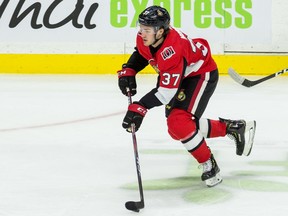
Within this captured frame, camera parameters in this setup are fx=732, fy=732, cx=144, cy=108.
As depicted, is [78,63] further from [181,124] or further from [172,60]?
[172,60]

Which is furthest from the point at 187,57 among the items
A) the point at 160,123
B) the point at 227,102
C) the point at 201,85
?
the point at 227,102

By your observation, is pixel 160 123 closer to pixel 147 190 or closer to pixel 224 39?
pixel 147 190

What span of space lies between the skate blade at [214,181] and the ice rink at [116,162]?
3 cm

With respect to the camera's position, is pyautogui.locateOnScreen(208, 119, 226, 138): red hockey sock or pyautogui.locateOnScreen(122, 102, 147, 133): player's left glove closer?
pyautogui.locateOnScreen(122, 102, 147, 133): player's left glove

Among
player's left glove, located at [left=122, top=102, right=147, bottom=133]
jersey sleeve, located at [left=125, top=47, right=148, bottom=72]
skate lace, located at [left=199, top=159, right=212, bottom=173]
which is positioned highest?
jersey sleeve, located at [left=125, top=47, right=148, bottom=72]

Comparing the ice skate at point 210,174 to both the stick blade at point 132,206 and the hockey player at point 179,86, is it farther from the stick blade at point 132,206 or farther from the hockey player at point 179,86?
the stick blade at point 132,206

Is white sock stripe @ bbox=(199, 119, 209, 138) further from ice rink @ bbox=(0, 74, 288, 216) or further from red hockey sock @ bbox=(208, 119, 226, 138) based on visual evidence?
ice rink @ bbox=(0, 74, 288, 216)

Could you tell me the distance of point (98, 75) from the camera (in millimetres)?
7449

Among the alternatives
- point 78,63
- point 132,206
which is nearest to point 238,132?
point 132,206

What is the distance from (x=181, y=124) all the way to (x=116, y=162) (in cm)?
Answer: 62

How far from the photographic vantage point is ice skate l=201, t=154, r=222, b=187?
304 centimetres

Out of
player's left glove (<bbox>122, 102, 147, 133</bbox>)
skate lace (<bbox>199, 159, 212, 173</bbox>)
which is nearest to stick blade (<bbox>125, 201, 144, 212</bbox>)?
player's left glove (<bbox>122, 102, 147, 133</bbox>)

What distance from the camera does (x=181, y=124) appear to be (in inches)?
119

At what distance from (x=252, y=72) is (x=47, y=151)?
3992mm
